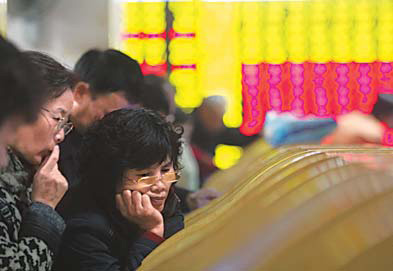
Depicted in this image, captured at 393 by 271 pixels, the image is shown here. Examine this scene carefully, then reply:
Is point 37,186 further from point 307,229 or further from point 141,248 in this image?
point 307,229

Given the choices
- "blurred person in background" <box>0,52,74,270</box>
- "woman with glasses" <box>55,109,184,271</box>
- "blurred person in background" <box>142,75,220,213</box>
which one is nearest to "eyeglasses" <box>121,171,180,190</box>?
"woman with glasses" <box>55,109,184,271</box>

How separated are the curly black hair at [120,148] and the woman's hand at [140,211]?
1.4 inches

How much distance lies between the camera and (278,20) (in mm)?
6477

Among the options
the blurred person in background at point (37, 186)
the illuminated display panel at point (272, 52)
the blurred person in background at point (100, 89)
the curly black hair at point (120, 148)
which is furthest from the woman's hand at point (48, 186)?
the illuminated display panel at point (272, 52)

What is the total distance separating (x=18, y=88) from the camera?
35.4 inches

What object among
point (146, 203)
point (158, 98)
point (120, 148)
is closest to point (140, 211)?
point (146, 203)

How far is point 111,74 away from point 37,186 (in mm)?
797

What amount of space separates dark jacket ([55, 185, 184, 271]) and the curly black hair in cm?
4

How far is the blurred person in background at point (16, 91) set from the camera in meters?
0.89

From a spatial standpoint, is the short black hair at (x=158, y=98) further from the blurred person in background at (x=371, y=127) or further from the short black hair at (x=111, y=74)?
the blurred person in background at (x=371, y=127)

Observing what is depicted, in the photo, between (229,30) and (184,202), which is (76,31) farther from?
(184,202)

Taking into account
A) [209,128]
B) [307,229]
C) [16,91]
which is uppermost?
[16,91]

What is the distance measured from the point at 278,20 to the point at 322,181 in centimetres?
519

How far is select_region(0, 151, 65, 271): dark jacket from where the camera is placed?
147 centimetres
